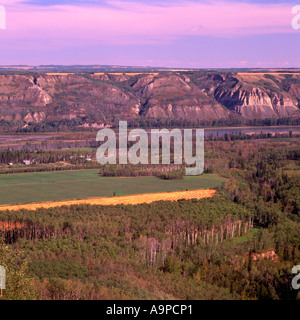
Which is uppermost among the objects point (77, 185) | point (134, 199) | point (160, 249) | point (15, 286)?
point (15, 286)

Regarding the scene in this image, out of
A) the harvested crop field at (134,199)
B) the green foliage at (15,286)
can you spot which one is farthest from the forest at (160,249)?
the harvested crop field at (134,199)

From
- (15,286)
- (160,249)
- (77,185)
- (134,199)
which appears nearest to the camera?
(15,286)

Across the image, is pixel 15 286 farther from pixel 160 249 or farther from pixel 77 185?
pixel 77 185

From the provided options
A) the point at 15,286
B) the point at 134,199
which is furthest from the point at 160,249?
the point at 134,199

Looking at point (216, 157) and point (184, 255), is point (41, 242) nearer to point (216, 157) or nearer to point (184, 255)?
point (184, 255)

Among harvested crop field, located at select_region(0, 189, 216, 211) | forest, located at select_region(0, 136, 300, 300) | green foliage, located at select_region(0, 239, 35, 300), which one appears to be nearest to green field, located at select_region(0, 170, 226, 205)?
harvested crop field, located at select_region(0, 189, 216, 211)

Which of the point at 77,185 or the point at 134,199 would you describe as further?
the point at 77,185
